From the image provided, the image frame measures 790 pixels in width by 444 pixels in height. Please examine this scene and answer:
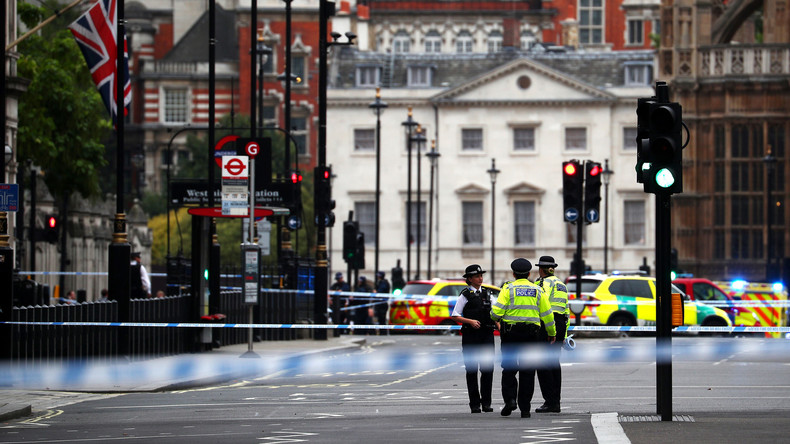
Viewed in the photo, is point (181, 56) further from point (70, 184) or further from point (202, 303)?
point (202, 303)

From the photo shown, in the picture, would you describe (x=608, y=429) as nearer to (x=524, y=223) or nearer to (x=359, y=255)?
(x=359, y=255)

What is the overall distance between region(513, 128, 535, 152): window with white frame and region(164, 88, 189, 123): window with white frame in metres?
42.5

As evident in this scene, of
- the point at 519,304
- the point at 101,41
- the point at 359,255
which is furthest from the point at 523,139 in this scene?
the point at 519,304

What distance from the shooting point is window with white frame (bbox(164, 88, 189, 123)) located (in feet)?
377

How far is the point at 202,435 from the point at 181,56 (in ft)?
338

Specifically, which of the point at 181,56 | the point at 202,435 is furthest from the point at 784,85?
the point at 181,56

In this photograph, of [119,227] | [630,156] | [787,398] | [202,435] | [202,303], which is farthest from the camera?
[630,156]

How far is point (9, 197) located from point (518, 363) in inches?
339

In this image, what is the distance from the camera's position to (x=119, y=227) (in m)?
24.6

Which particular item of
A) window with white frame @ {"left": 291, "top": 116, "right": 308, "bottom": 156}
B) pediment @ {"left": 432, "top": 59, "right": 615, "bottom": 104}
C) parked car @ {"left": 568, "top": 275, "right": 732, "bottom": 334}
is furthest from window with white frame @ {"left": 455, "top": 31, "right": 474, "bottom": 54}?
parked car @ {"left": 568, "top": 275, "right": 732, "bottom": 334}

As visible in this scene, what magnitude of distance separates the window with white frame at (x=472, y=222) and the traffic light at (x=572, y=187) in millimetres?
44189

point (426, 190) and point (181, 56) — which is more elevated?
point (181, 56)

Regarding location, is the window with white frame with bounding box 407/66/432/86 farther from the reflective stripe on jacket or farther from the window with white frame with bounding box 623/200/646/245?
the reflective stripe on jacket

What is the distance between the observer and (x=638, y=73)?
79.2 m
